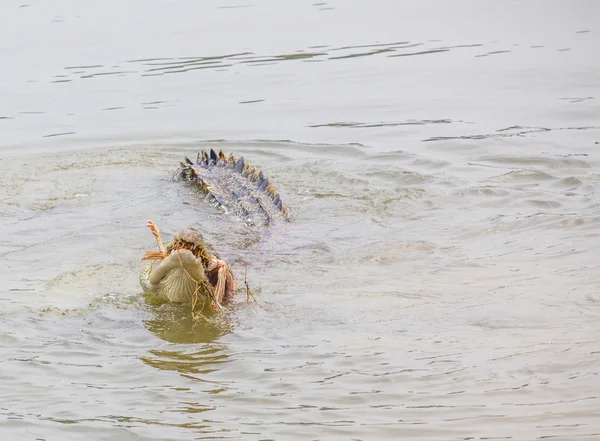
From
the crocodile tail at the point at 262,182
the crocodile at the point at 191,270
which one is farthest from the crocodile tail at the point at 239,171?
the crocodile at the point at 191,270

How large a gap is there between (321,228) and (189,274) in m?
2.33

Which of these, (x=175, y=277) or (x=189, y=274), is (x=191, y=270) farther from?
(x=175, y=277)

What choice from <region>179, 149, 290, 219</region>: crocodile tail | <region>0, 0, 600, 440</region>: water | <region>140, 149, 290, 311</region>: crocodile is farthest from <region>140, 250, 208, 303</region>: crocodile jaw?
<region>179, 149, 290, 219</region>: crocodile tail

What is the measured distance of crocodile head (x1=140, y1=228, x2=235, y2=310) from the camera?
5418 millimetres

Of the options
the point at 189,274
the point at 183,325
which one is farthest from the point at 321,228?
the point at 189,274

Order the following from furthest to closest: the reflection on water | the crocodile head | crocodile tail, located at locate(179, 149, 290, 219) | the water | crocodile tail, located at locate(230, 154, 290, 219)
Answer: crocodile tail, located at locate(179, 149, 290, 219), crocodile tail, located at locate(230, 154, 290, 219), the reflection on water, the crocodile head, the water

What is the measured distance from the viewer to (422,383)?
480cm

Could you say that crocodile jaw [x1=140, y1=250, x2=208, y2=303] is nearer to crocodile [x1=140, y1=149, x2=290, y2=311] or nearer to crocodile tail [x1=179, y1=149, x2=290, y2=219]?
crocodile [x1=140, y1=149, x2=290, y2=311]

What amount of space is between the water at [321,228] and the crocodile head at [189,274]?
5.8 inches

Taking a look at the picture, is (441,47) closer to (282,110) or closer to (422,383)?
(282,110)

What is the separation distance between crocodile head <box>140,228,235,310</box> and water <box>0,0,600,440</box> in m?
0.15

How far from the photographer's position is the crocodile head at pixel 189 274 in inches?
213

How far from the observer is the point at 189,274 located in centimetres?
560

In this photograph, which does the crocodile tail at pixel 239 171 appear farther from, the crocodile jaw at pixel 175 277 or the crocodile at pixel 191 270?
the crocodile jaw at pixel 175 277
